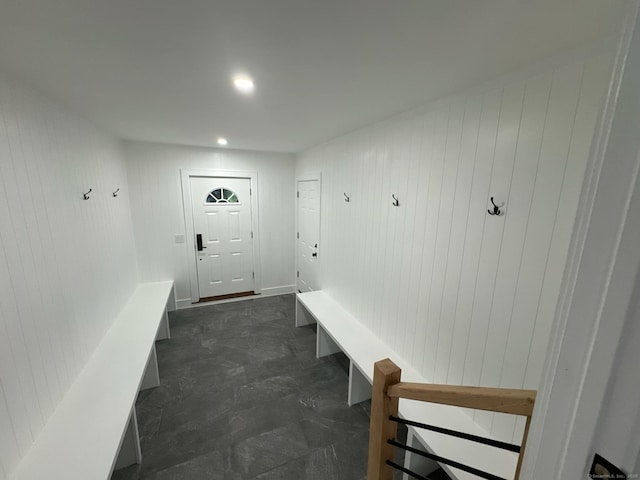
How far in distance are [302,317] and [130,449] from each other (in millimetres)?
2098

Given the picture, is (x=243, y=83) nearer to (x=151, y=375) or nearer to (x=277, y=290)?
(x=151, y=375)

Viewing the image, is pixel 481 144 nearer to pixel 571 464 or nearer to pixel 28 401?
pixel 571 464

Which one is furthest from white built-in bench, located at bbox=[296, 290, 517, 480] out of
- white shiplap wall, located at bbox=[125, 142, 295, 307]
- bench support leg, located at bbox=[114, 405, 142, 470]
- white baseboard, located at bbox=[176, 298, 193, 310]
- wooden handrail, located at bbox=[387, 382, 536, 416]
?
white baseboard, located at bbox=[176, 298, 193, 310]

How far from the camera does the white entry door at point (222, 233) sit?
3.85 meters

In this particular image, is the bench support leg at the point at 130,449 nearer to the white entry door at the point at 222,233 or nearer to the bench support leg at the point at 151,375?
the bench support leg at the point at 151,375

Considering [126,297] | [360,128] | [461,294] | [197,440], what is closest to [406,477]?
[461,294]

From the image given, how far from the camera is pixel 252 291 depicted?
449 cm

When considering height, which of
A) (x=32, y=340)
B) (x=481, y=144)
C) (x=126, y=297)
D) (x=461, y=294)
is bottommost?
(x=126, y=297)

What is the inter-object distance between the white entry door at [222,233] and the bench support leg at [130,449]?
244 centimetres

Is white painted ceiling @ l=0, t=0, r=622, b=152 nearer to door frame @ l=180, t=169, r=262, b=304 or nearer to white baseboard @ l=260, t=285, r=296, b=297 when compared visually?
door frame @ l=180, t=169, r=262, b=304

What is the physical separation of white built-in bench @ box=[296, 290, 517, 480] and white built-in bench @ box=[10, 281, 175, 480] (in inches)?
61.0

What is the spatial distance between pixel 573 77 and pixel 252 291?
4.36 metres

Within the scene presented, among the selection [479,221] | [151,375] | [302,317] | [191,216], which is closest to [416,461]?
[479,221]

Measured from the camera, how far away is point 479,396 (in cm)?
75
